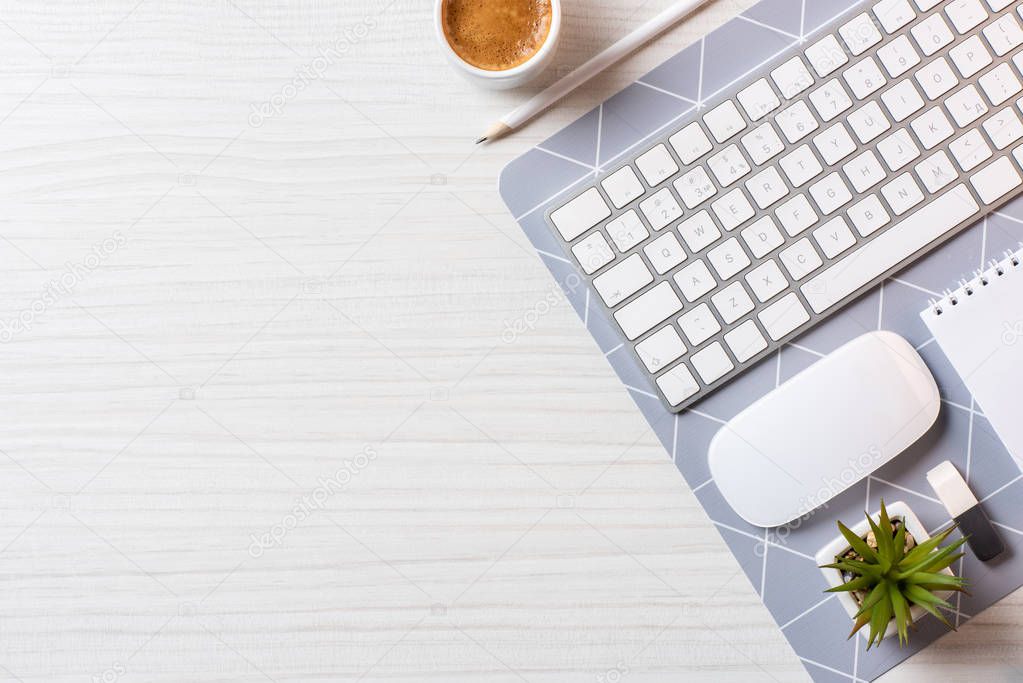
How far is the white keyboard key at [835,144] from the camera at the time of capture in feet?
2.36

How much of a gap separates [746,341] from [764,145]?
0.58 ft

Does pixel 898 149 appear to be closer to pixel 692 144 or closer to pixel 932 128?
pixel 932 128

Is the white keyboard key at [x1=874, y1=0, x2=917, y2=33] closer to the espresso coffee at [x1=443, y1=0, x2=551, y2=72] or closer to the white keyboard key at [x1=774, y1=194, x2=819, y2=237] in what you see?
the white keyboard key at [x1=774, y1=194, x2=819, y2=237]

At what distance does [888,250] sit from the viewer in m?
0.72

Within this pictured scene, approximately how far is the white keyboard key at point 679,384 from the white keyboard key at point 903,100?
295 millimetres

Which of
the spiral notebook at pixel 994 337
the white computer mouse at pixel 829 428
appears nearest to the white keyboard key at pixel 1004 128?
the spiral notebook at pixel 994 337

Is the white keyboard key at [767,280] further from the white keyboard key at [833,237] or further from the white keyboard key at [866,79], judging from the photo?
the white keyboard key at [866,79]

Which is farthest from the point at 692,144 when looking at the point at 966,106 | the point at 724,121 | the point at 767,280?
the point at 966,106

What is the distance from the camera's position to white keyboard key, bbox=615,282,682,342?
28.4 inches

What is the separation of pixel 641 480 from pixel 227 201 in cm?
46

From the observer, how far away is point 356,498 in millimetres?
750

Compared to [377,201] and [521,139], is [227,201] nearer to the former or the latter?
[377,201]

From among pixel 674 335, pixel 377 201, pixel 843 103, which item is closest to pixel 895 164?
pixel 843 103

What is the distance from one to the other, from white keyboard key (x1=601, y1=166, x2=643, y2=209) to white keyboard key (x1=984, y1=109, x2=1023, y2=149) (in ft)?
1.04
